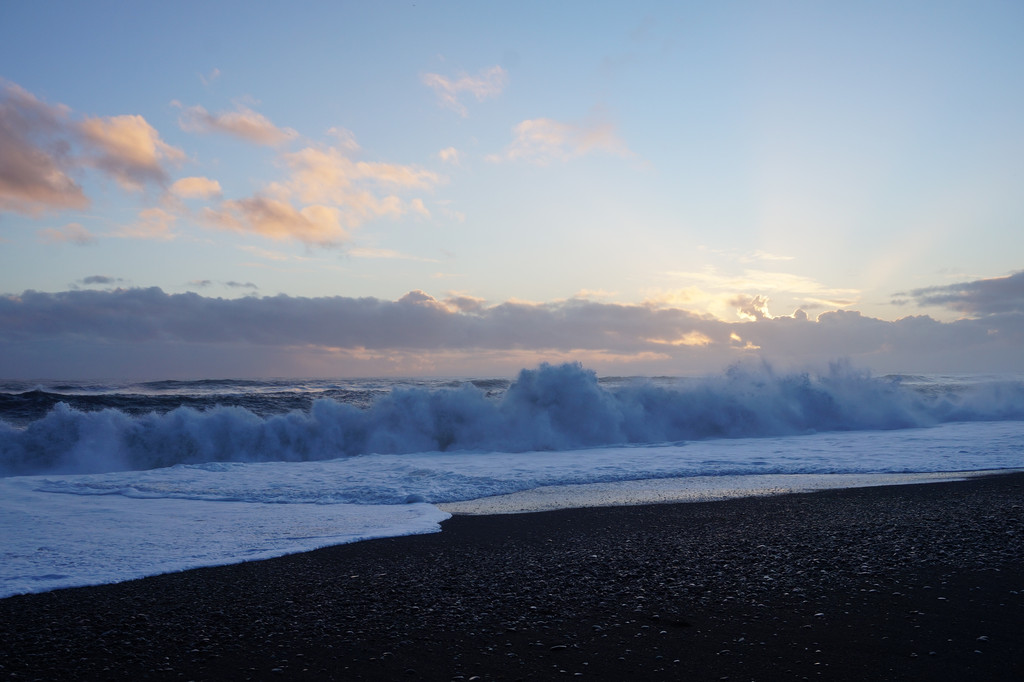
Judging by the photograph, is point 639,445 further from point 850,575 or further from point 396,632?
point 396,632

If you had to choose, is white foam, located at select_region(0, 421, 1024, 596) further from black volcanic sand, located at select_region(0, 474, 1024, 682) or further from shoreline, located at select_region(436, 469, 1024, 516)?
black volcanic sand, located at select_region(0, 474, 1024, 682)

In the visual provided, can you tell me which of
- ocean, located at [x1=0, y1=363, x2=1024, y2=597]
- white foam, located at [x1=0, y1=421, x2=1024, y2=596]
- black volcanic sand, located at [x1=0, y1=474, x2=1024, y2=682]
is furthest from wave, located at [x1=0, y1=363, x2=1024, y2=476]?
black volcanic sand, located at [x1=0, y1=474, x2=1024, y2=682]

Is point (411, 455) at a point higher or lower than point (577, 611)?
lower

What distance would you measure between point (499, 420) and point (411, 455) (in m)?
3.46

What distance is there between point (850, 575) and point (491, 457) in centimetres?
1015

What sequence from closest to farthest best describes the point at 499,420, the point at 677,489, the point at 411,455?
the point at 677,489, the point at 411,455, the point at 499,420

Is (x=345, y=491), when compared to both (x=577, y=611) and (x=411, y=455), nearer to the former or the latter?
(x=411, y=455)

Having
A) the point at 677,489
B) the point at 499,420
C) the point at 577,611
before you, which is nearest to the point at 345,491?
the point at 677,489

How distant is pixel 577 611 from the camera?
4.30m

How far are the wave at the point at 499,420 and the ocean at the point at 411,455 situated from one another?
50 millimetres

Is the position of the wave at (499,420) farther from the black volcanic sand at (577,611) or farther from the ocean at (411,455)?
the black volcanic sand at (577,611)

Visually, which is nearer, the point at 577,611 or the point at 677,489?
the point at 577,611

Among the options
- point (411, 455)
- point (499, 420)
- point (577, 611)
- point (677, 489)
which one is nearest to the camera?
point (577, 611)

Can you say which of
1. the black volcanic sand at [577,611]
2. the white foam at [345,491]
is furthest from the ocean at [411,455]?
the black volcanic sand at [577,611]
